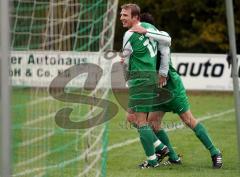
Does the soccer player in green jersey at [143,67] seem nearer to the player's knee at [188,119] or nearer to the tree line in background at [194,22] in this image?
the player's knee at [188,119]

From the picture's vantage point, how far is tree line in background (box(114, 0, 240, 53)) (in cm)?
2941

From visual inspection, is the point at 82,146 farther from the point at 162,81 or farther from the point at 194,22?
the point at 194,22

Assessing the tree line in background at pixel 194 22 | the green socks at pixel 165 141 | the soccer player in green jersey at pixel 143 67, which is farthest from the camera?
the tree line in background at pixel 194 22

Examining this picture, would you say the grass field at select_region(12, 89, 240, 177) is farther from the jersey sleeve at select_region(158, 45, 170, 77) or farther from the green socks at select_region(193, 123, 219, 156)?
the jersey sleeve at select_region(158, 45, 170, 77)

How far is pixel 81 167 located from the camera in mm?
7613

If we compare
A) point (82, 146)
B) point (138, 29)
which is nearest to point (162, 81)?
point (138, 29)

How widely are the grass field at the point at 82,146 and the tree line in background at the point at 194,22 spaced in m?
14.1

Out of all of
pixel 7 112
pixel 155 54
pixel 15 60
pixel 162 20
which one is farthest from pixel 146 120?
pixel 162 20

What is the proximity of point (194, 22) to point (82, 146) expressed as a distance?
2295 centimetres

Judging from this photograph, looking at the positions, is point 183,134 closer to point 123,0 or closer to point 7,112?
point 7,112

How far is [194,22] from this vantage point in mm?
29812

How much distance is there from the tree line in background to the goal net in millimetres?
21610

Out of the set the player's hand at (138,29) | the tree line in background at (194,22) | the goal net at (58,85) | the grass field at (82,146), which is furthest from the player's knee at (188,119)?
the tree line in background at (194,22)

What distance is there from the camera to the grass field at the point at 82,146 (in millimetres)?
6508
